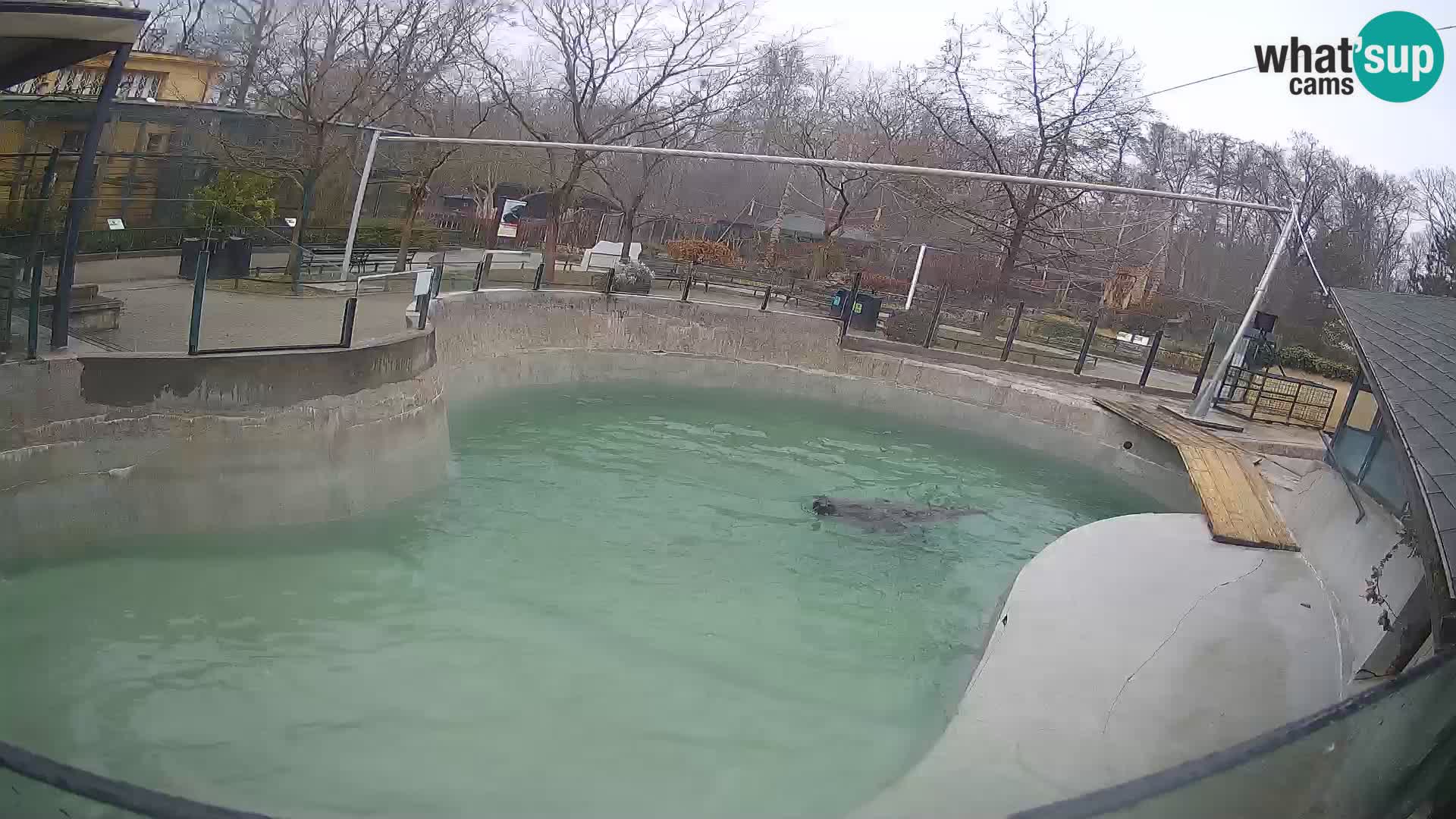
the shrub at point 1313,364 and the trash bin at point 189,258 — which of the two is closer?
the trash bin at point 189,258

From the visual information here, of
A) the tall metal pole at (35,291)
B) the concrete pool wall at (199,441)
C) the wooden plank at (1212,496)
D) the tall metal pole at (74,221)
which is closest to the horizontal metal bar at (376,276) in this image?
the concrete pool wall at (199,441)

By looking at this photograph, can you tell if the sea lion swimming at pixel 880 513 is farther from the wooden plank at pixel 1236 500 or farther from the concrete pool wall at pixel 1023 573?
the wooden plank at pixel 1236 500

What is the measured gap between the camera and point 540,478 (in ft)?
48.5

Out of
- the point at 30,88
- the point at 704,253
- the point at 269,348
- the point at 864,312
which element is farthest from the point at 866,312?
the point at 30,88

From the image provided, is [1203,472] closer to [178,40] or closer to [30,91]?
[30,91]

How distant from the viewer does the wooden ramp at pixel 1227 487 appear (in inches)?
451

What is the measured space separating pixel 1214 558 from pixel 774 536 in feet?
17.7

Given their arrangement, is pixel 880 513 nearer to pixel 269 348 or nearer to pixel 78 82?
pixel 269 348

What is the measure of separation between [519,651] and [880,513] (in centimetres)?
714

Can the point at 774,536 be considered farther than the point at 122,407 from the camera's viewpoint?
Yes

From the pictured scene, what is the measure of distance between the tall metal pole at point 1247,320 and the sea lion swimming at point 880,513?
21.6 feet

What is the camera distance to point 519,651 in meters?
9.26

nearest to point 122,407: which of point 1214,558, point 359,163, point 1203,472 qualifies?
point 1214,558

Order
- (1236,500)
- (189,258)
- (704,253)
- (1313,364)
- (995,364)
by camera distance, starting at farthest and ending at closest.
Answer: (704,253) < (1313,364) < (995,364) < (189,258) < (1236,500)
